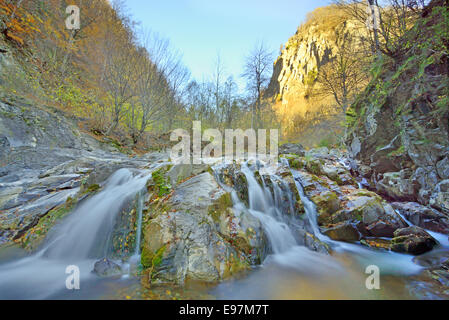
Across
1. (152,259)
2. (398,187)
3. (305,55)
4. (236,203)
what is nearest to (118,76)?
(236,203)

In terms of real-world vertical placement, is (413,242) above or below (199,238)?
below

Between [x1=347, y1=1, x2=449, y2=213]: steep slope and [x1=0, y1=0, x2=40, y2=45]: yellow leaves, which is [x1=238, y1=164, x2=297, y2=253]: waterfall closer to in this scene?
[x1=347, y1=1, x2=449, y2=213]: steep slope

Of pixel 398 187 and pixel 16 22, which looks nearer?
pixel 398 187

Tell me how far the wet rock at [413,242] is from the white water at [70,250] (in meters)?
5.93

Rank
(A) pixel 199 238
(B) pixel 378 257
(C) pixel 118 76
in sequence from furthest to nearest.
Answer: (C) pixel 118 76 → (B) pixel 378 257 → (A) pixel 199 238

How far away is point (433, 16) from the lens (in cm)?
469

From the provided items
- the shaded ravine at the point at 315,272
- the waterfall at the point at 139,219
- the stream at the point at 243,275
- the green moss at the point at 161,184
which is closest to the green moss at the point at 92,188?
the stream at the point at 243,275

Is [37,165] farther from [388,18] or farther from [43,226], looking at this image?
[388,18]

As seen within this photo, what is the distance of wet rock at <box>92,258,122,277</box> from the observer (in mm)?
2963

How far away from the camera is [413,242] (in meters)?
4.05

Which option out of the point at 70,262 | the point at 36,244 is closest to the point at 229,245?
the point at 70,262

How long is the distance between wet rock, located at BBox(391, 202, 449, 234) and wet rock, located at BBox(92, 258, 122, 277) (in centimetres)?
706

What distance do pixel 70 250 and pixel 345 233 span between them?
615cm
